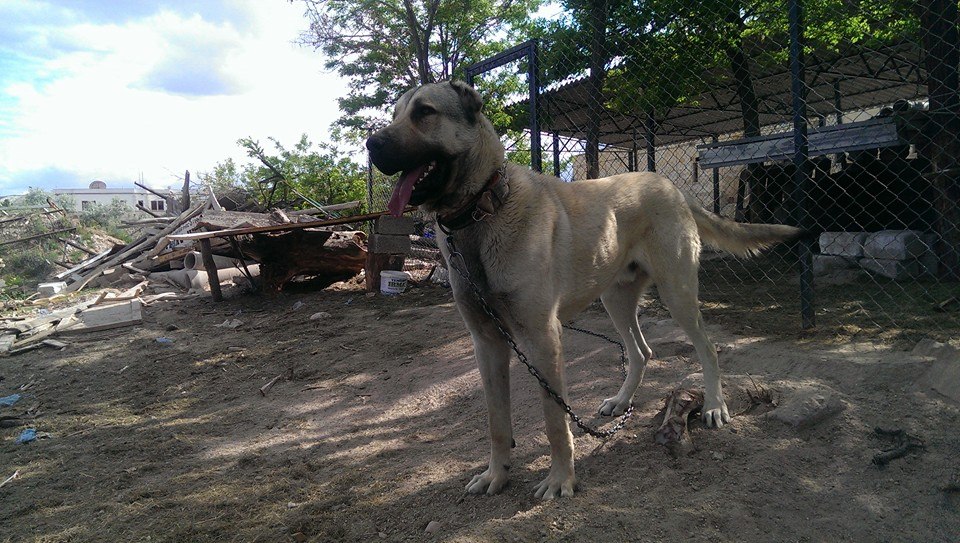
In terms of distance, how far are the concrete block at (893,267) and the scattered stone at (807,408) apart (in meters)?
3.54

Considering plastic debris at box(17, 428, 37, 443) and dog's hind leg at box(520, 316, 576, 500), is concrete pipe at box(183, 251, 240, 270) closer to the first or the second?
plastic debris at box(17, 428, 37, 443)

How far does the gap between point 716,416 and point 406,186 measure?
208 cm

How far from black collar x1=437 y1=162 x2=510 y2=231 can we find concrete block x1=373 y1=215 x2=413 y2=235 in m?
5.66

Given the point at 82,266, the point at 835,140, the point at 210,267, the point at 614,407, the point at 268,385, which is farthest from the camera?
the point at 82,266

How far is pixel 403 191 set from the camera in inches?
92.8

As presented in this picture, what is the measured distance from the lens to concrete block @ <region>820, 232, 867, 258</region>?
6.19 meters

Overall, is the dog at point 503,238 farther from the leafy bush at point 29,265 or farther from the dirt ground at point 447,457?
the leafy bush at point 29,265

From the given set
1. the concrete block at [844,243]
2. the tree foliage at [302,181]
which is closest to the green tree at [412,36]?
the tree foliage at [302,181]

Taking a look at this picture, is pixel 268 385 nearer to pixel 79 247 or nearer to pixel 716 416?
pixel 716 416

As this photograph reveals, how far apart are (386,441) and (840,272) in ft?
18.5

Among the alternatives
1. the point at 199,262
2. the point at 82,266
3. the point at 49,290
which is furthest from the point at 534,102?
the point at 82,266

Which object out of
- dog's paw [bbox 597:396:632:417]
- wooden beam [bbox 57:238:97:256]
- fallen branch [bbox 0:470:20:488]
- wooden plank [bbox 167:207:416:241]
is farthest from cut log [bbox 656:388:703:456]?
wooden beam [bbox 57:238:97:256]

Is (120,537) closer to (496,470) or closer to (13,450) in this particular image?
(496,470)

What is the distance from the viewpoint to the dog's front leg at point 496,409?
2643mm
